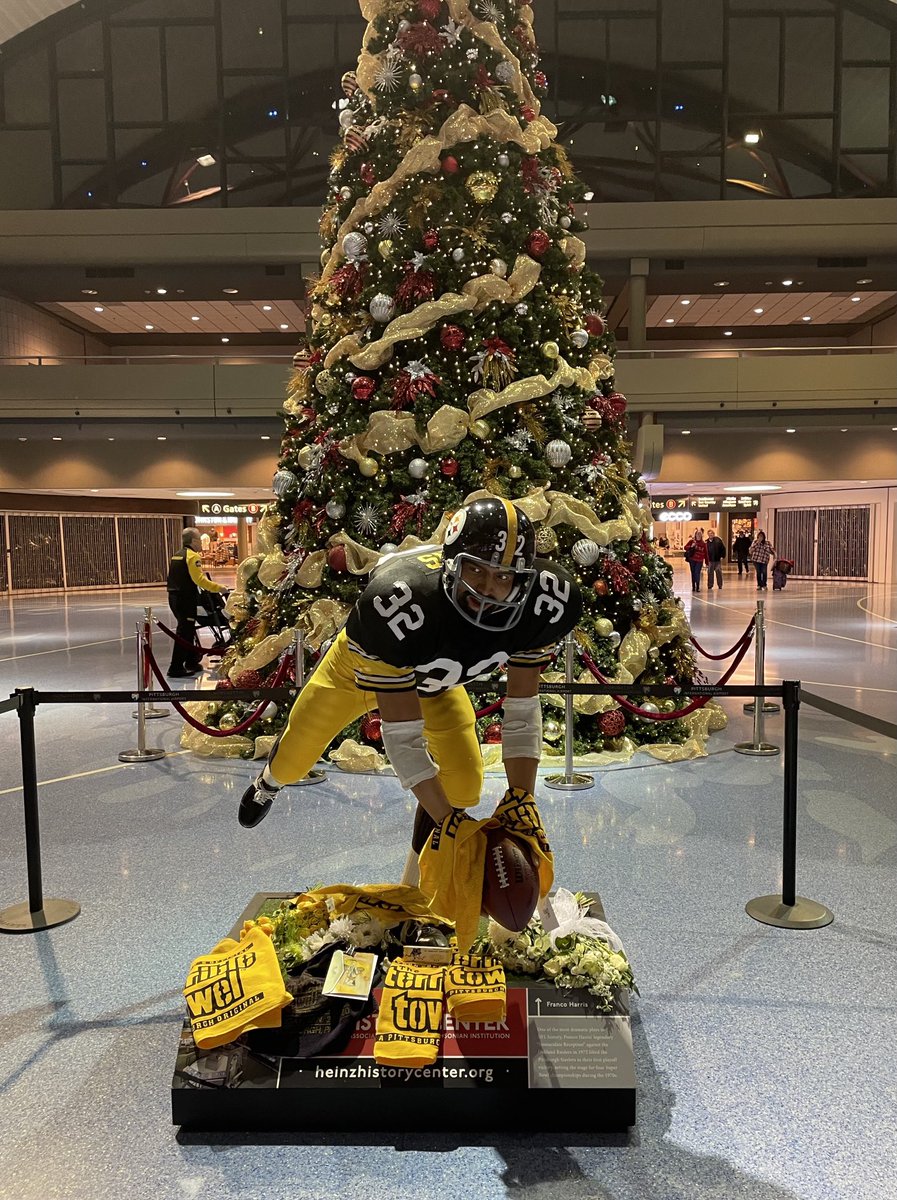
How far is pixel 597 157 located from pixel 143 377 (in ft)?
42.8

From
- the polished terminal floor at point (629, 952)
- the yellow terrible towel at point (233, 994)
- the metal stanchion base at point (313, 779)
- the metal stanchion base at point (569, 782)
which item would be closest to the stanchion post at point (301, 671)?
the metal stanchion base at point (313, 779)

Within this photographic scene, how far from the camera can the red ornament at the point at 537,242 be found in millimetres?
6641

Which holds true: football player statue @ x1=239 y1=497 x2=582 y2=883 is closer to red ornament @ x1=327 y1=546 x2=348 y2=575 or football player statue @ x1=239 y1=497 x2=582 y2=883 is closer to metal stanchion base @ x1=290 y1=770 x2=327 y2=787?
metal stanchion base @ x1=290 y1=770 x2=327 y2=787

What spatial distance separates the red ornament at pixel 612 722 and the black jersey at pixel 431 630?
4071 mm

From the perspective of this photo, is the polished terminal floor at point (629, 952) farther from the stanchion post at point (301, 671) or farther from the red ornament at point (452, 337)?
the red ornament at point (452, 337)

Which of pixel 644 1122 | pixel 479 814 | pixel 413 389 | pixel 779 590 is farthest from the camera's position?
pixel 779 590

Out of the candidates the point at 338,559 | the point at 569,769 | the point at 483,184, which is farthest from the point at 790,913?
the point at 483,184

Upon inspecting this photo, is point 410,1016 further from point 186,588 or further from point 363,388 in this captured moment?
point 186,588

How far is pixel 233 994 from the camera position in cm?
265

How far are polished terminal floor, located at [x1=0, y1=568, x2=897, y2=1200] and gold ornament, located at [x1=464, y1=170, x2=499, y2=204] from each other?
4567mm

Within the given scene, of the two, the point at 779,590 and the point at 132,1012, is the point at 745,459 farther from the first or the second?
the point at 132,1012

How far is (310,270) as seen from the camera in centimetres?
1973

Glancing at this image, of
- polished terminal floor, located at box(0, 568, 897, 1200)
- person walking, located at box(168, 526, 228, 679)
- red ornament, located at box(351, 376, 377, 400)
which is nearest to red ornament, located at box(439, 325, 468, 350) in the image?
red ornament, located at box(351, 376, 377, 400)

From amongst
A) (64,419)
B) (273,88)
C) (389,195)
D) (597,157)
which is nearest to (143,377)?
(64,419)
